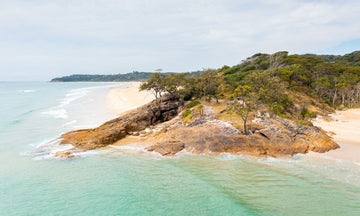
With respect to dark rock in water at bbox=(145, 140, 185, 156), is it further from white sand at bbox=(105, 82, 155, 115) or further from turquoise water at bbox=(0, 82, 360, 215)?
white sand at bbox=(105, 82, 155, 115)

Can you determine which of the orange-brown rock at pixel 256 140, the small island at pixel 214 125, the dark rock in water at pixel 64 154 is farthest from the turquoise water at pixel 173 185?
the small island at pixel 214 125

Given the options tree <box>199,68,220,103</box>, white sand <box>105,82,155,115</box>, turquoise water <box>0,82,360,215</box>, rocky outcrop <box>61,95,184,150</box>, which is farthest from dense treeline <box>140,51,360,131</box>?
white sand <box>105,82,155,115</box>

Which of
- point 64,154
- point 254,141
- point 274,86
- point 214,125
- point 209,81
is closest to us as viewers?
point 254,141

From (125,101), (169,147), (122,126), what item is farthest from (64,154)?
(125,101)

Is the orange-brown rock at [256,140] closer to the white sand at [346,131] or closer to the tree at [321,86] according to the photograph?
the white sand at [346,131]

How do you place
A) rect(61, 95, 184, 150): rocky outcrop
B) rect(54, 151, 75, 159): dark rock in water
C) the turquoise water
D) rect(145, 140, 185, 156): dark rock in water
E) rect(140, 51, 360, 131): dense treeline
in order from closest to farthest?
the turquoise water, rect(54, 151, 75, 159): dark rock in water, rect(145, 140, 185, 156): dark rock in water, rect(61, 95, 184, 150): rocky outcrop, rect(140, 51, 360, 131): dense treeline

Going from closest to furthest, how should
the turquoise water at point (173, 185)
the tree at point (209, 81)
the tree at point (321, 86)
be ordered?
1. the turquoise water at point (173, 185)
2. the tree at point (209, 81)
3. the tree at point (321, 86)

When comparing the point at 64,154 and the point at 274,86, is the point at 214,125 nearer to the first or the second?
the point at 274,86
